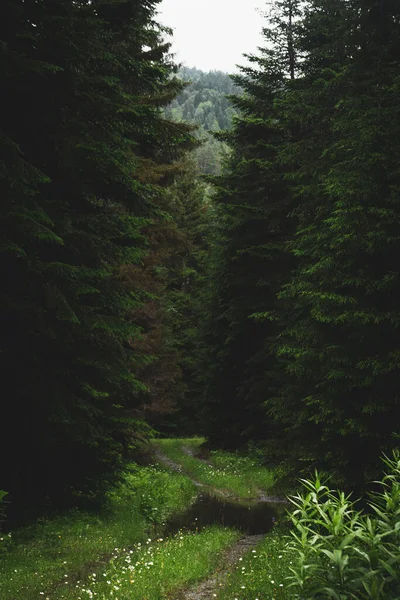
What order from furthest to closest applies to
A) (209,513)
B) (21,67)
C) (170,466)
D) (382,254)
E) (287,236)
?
1. (170,466)
2. (287,236)
3. (209,513)
4. (382,254)
5. (21,67)

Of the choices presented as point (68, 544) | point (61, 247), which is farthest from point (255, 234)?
point (68, 544)

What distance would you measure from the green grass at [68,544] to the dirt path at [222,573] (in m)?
2.00

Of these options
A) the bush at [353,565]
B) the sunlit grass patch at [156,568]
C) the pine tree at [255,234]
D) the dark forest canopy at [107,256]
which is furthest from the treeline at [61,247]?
the pine tree at [255,234]

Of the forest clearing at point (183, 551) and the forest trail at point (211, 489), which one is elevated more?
the forest clearing at point (183, 551)

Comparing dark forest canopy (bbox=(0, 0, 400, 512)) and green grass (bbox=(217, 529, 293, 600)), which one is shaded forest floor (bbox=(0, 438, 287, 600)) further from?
dark forest canopy (bbox=(0, 0, 400, 512))

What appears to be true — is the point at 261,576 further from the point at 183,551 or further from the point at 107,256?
the point at 107,256

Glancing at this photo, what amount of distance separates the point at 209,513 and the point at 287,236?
1123 cm

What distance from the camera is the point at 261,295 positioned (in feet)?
76.5

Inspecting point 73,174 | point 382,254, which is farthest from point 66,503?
point 382,254

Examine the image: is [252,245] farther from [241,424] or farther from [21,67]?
[21,67]

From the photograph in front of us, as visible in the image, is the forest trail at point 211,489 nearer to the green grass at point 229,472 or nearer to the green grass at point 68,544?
the green grass at point 229,472

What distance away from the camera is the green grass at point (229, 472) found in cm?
1922

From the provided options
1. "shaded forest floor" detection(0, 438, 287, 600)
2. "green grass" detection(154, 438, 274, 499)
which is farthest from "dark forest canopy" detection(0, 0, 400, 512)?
"green grass" detection(154, 438, 274, 499)

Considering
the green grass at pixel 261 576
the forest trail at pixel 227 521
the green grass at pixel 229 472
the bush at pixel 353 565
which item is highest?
the bush at pixel 353 565
